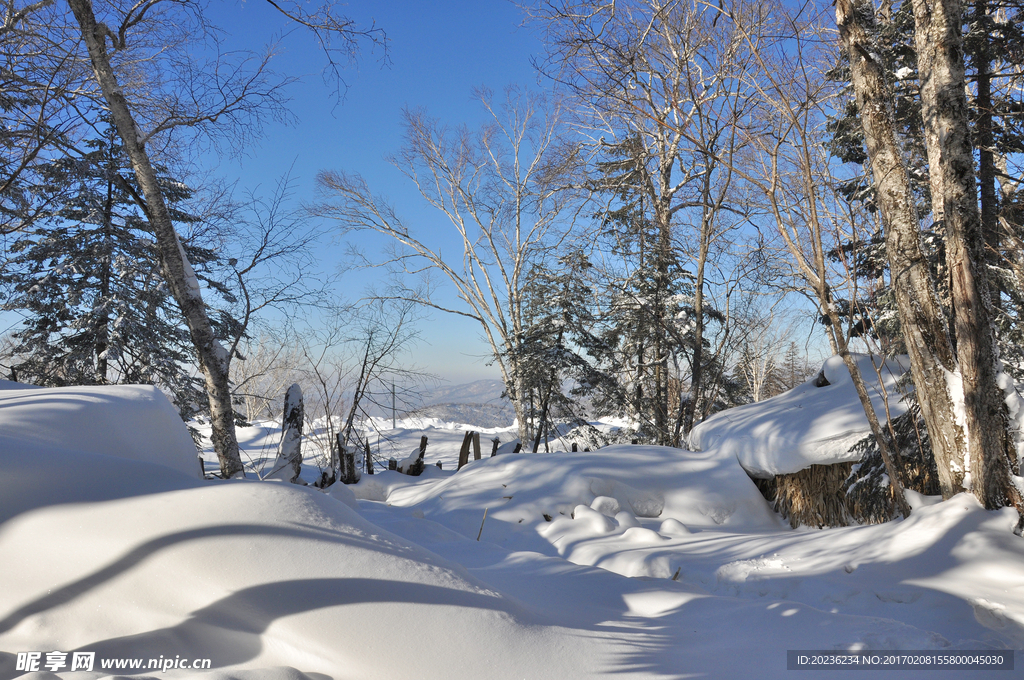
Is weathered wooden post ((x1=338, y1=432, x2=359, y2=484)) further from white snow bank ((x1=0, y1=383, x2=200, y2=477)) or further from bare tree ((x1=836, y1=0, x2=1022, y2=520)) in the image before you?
bare tree ((x1=836, y1=0, x2=1022, y2=520))

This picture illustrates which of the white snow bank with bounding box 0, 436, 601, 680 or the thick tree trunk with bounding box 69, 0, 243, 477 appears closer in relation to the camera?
the white snow bank with bounding box 0, 436, 601, 680

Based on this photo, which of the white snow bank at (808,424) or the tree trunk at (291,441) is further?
the tree trunk at (291,441)

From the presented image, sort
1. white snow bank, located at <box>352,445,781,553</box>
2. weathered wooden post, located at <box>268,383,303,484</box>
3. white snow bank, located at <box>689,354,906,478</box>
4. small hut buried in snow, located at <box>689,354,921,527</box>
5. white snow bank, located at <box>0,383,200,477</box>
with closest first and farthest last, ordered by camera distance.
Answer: white snow bank, located at <box>0,383,200,477</box> < small hut buried in snow, located at <box>689,354,921,527</box> < white snow bank, located at <box>689,354,906,478</box> < white snow bank, located at <box>352,445,781,553</box> < weathered wooden post, located at <box>268,383,303,484</box>

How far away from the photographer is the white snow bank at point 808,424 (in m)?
5.24

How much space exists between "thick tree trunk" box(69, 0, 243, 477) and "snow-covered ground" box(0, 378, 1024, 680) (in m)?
1.73

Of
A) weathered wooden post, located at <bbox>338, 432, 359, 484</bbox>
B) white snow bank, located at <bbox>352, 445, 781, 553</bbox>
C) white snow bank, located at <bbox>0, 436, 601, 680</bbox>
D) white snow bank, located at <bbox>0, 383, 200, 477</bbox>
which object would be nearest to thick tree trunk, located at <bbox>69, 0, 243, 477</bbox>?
white snow bank, located at <bbox>0, 383, 200, 477</bbox>

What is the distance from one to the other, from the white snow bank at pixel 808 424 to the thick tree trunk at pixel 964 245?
3.43 feet

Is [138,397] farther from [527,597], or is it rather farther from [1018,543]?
[1018,543]

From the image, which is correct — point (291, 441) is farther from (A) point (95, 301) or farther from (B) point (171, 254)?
(A) point (95, 301)

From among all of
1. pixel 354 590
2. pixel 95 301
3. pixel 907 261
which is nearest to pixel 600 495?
pixel 907 261

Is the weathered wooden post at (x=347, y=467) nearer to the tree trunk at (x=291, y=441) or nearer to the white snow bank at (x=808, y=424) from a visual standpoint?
the tree trunk at (x=291, y=441)

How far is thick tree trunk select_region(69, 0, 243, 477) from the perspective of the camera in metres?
5.12

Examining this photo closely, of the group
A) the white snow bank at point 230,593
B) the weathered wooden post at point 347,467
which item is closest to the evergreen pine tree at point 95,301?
the weathered wooden post at point 347,467

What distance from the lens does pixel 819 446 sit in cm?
530
